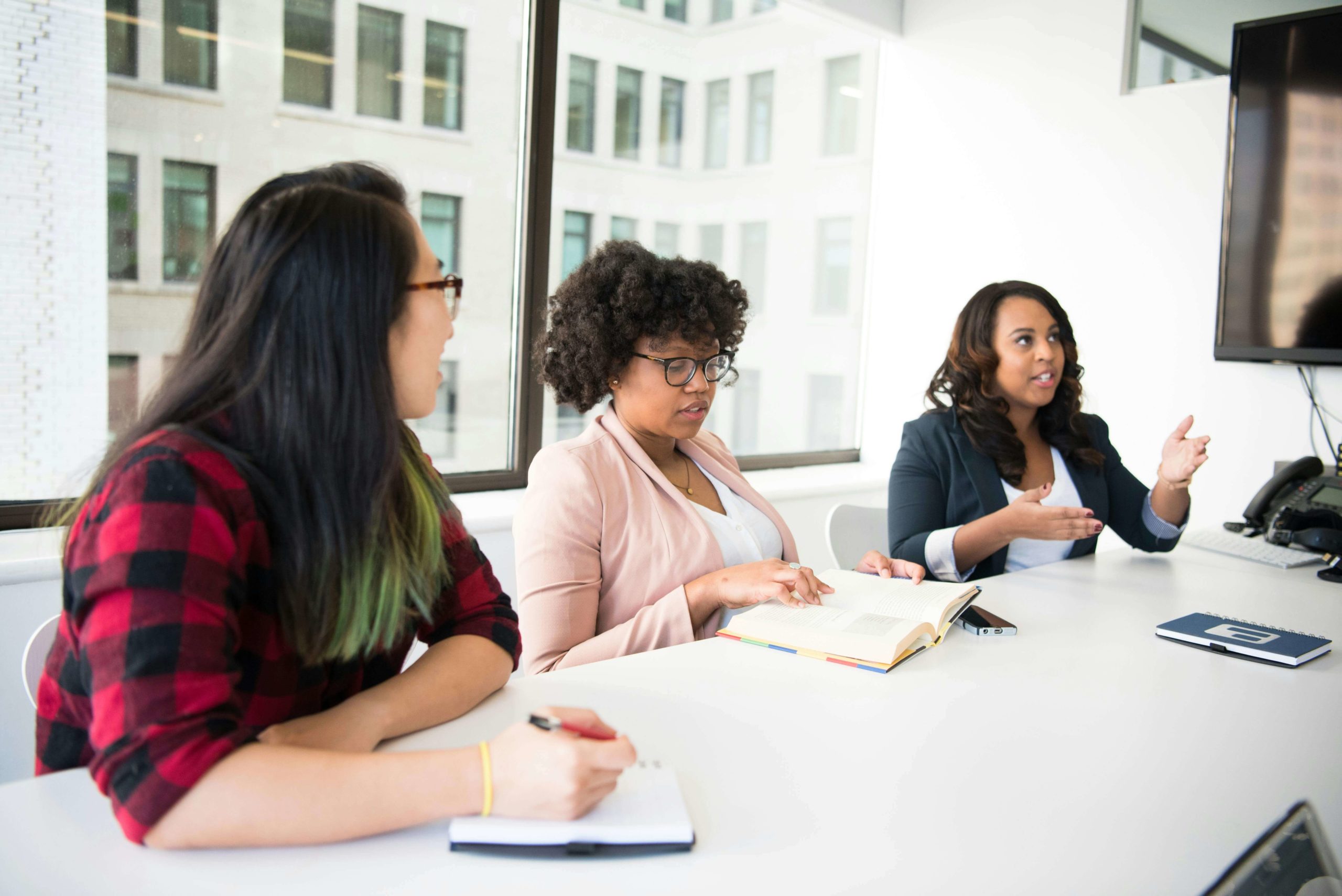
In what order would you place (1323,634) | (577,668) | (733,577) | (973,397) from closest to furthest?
(577,668) < (733,577) < (1323,634) < (973,397)

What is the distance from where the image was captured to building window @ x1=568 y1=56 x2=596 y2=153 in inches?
136

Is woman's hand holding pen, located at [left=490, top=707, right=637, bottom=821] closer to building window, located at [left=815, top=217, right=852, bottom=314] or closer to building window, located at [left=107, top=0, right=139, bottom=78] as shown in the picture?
building window, located at [left=107, top=0, right=139, bottom=78]

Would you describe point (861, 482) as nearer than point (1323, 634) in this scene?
No

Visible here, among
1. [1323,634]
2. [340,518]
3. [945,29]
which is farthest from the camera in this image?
[945,29]

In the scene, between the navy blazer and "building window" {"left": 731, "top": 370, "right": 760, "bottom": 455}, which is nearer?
the navy blazer

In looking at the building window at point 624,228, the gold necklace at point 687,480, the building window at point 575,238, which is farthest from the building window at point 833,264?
the gold necklace at point 687,480

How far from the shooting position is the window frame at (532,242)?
329cm

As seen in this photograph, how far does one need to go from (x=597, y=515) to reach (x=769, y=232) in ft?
9.27

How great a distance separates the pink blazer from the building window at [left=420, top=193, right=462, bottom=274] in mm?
1634

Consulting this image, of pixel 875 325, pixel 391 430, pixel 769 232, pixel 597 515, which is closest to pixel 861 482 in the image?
pixel 875 325

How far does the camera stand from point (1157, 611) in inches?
69.9

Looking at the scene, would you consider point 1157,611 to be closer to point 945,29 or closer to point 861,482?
point 861,482

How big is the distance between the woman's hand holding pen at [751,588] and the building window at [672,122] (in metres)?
2.63

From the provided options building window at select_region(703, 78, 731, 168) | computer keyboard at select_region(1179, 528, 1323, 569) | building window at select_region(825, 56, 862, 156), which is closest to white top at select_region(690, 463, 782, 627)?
computer keyboard at select_region(1179, 528, 1323, 569)
